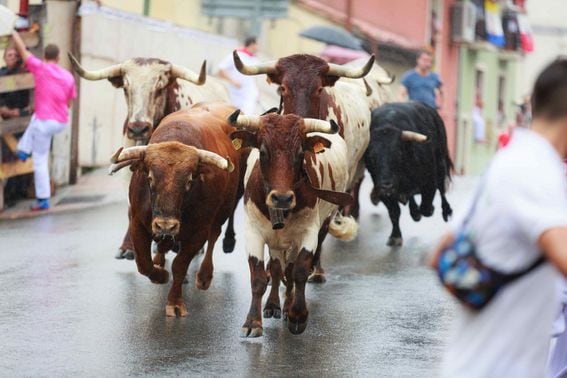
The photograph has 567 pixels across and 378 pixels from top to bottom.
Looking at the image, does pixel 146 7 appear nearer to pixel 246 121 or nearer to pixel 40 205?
pixel 40 205

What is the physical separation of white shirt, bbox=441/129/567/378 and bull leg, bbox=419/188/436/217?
1101 cm

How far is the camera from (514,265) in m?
4.50

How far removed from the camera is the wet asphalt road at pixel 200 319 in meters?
8.27

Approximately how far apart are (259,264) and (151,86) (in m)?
3.70

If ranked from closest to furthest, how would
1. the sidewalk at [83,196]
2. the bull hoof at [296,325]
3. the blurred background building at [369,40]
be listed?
the bull hoof at [296,325], the sidewalk at [83,196], the blurred background building at [369,40]

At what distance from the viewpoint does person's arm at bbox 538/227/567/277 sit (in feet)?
14.0

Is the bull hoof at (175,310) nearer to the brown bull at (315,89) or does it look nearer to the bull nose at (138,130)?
the brown bull at (315,89)

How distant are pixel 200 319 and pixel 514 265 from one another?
553 cm

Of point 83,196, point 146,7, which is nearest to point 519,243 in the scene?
point 83,196

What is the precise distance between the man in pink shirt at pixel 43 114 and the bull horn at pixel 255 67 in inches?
198

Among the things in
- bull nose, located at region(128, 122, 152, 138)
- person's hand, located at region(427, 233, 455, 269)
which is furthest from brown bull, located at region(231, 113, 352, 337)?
person's hand, located at region(427, 233, 455, 269)

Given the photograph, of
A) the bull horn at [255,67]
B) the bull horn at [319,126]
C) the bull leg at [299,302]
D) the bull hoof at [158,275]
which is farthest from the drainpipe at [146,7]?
the bull leg at [299,302]

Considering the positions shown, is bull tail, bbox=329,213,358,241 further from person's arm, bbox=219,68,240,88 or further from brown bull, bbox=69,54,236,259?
person's arm, bbox=219,68,240,88

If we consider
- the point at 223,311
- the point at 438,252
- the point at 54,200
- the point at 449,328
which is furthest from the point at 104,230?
the point at 438,252
